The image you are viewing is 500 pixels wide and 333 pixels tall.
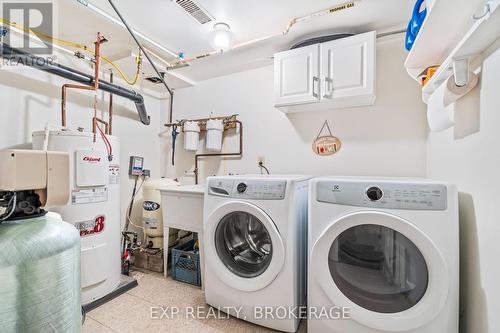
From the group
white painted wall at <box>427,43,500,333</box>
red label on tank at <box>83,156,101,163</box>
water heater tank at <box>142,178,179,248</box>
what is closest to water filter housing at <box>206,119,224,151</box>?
water heater tank at <box>142,178,179,248</box>

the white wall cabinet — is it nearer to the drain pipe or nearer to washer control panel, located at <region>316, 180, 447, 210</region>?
washer control panel, located at <region>316, 180, 447, 210</region>

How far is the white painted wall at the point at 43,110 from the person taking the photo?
1.71m

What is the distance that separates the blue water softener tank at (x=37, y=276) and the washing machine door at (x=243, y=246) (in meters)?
0.77

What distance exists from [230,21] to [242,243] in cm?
169

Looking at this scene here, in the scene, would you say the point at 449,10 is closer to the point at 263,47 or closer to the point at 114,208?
the point at 263,47

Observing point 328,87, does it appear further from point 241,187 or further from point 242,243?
point 242,243

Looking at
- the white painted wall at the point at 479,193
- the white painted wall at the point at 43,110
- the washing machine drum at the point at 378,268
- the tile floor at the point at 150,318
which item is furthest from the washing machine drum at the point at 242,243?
the white painted wall at the point at 43,110

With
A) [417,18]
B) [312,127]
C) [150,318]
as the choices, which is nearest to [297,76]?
[312,127]

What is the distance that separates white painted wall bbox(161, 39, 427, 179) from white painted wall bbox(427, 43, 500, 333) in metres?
0.64

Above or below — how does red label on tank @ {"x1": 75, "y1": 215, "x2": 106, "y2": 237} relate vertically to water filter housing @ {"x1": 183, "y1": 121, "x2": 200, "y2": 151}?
below

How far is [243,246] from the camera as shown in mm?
1682

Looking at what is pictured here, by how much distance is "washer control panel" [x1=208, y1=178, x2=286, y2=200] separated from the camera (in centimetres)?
138

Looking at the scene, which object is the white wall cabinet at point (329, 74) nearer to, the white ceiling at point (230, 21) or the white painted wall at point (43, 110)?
the white ceiling at point (230, 21)

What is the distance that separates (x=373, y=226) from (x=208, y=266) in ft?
3.63
